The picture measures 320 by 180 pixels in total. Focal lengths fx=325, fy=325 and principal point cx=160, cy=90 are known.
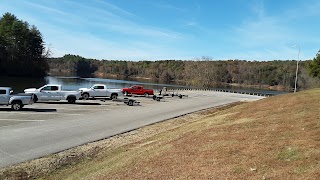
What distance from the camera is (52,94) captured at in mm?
30453

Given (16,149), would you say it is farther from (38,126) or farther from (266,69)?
(266,69)

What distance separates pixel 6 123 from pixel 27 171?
8.99m

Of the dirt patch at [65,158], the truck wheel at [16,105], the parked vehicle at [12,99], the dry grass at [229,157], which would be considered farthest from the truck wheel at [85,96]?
the dry grass at [229,157]

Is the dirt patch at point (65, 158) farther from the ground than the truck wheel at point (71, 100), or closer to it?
closer to it

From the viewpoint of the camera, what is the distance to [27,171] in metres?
10.2

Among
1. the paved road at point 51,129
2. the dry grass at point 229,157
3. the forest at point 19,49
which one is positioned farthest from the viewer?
the forest at point 19,49

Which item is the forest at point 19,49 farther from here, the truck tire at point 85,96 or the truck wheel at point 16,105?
the truck wheel at point 16,105

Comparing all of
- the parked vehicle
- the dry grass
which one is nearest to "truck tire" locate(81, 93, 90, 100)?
the parked vehicle

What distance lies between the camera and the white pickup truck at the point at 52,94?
29936 millimetres

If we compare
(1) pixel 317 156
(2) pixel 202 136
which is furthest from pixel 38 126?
(1) pixel 317 156

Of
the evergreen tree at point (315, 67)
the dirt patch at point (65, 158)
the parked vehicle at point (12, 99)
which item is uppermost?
the evergreen tree at point (315, 67)

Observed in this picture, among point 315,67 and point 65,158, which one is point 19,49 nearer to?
point 315,67

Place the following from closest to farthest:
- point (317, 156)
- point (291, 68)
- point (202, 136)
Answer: point (317, 156)
point (202, 136)
point (291, 68)

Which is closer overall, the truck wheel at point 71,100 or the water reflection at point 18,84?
the truck wheel at point 71,100
